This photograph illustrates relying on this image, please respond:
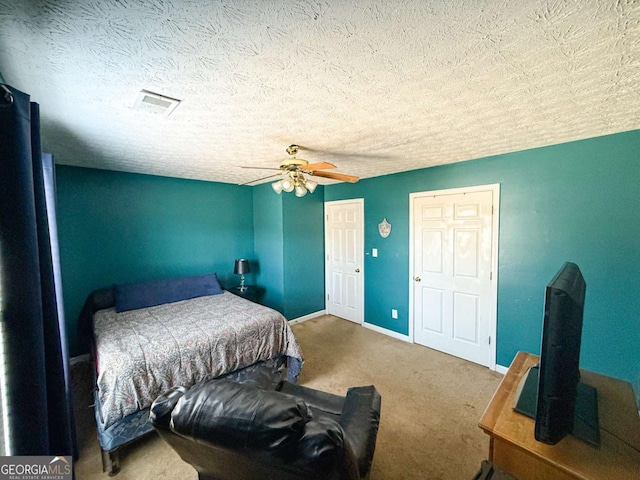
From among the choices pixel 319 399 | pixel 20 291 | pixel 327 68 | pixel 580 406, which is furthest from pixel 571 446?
pixel 20 291

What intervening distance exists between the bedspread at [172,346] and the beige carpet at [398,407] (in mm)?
401

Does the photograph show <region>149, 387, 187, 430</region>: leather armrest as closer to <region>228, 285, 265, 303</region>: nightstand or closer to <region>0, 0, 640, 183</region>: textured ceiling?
<region>0, 0, 640, 183</region>: textured ceiling

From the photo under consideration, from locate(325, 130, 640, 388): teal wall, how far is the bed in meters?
2.42

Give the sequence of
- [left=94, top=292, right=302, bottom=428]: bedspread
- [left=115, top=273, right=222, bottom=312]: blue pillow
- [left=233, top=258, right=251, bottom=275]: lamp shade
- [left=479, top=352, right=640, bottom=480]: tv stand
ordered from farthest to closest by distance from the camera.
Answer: [left=233, top=258, right=251, bottom=275]: lamp shade → [left=115, top=273, right=222, bottom=312]: blue pillow → [left=94, top=292, right=302, bottom=428]: bedspread → [left=479, top=352, right=640, bottom=480]: tv stand

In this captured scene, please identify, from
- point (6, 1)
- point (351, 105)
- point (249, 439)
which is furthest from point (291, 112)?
point (249, 439)

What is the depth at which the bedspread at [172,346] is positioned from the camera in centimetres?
168

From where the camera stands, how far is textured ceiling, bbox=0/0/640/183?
873mm

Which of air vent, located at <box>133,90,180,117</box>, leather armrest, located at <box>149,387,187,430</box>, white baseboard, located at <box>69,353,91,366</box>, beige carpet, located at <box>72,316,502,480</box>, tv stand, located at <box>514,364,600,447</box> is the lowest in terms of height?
beige carpet, located at <box>72,316,502,480</box>

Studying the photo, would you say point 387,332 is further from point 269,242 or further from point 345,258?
point 269,242

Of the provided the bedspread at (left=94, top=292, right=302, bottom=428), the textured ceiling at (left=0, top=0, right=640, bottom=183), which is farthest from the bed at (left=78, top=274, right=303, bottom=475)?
the textured ceiling at (left=0, top=0, right=640, bottom=183)

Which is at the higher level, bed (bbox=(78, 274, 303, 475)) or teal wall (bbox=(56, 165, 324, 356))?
teal wall (bbox=(56, 165, 324, 356))

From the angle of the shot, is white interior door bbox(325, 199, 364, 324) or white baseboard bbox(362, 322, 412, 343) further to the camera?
white interior door bbox(325, 199, 364, 324)

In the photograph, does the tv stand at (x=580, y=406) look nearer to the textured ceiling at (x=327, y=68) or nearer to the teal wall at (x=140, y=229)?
the textured ceiling at (x=327, y=68)

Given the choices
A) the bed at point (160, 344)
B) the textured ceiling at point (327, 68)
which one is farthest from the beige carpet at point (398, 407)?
the textured ceiling at point (327, 68)
